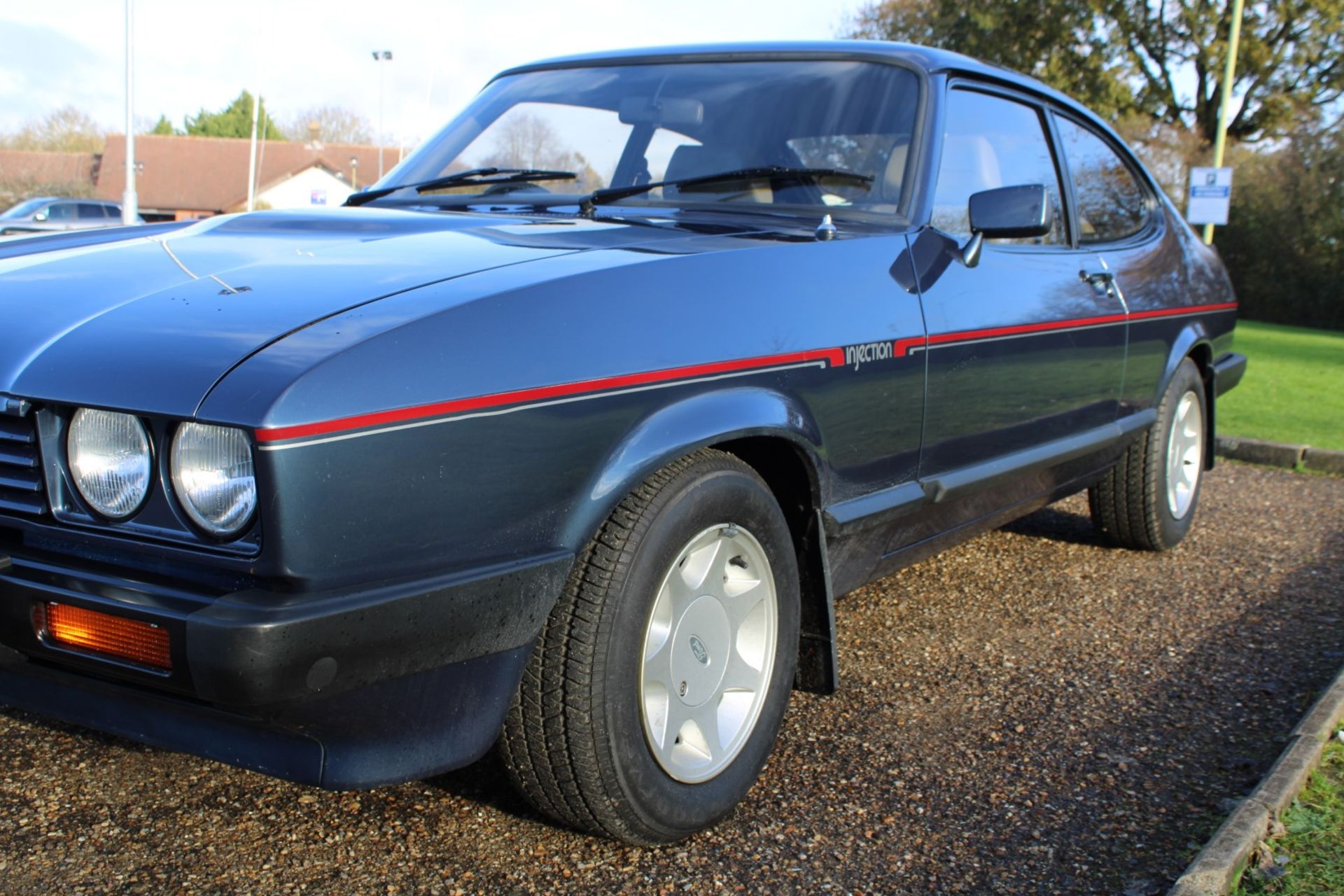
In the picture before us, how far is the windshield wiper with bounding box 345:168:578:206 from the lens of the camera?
11.2 feet

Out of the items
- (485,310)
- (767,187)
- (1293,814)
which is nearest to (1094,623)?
(1293,814)

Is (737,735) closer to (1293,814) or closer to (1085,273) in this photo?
(1293,814)

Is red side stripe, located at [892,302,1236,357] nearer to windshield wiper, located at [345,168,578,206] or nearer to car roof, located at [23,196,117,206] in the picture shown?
windshield wiper, located at [345,168,578,206]

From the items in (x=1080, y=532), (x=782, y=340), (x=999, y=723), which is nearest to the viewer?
(x=782, y=340)

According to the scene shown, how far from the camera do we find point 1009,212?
3053 millimetres

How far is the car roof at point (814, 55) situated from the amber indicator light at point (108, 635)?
231 cm

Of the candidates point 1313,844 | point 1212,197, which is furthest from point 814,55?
point 1212,197

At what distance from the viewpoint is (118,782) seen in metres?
2.50

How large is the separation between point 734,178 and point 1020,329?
880mm

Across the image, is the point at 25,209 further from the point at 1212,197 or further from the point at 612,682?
the point at 612,682

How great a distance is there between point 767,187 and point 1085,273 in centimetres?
127

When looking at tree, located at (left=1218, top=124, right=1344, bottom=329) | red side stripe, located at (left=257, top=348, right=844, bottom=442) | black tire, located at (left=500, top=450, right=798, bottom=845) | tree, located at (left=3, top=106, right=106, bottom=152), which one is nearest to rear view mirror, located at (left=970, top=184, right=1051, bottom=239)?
red side stripe, located at (left=257, top=348, right=844, bottom=442)

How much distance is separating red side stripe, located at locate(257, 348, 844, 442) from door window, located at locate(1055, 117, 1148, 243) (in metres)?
2.01

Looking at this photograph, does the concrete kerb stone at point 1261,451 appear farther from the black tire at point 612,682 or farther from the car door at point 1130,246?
the black tire at point 612,682
